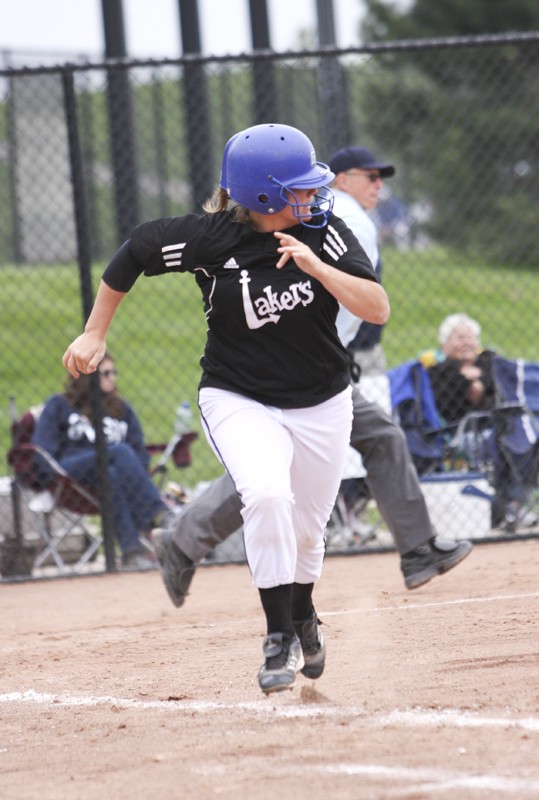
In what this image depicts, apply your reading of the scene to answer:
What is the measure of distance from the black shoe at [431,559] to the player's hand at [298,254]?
2264mm

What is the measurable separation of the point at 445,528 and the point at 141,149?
10.7 m

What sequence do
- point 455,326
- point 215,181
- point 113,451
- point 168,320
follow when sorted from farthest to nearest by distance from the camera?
1. point 168,320
2. point 215,181
3. point 455,326
4. point 113,451

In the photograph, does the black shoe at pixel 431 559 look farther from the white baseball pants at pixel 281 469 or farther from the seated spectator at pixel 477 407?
the seated spectator at pixel 477 407

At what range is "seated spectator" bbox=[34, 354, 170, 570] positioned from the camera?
7.84 meters

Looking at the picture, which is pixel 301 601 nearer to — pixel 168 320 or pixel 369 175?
pixel 369 175

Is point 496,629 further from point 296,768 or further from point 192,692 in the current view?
point 296,768

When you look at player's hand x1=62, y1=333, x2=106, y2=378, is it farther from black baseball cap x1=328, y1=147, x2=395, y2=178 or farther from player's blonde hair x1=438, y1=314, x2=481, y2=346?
player's blonde hair x1=438, y1=314, x2=481, y2=346

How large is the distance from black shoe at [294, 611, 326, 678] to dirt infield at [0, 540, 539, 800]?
0.22 ft

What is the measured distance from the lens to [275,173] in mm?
4004

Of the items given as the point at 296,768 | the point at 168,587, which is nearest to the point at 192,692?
the point at 296,768

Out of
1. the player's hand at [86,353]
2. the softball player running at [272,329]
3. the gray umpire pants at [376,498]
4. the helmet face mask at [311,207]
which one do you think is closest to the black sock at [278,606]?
the softball player running at [272,329]

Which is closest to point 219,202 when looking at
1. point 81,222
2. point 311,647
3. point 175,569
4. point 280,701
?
point 311,647

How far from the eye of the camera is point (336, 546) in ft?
26.7

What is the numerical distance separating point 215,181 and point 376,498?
9.16m
